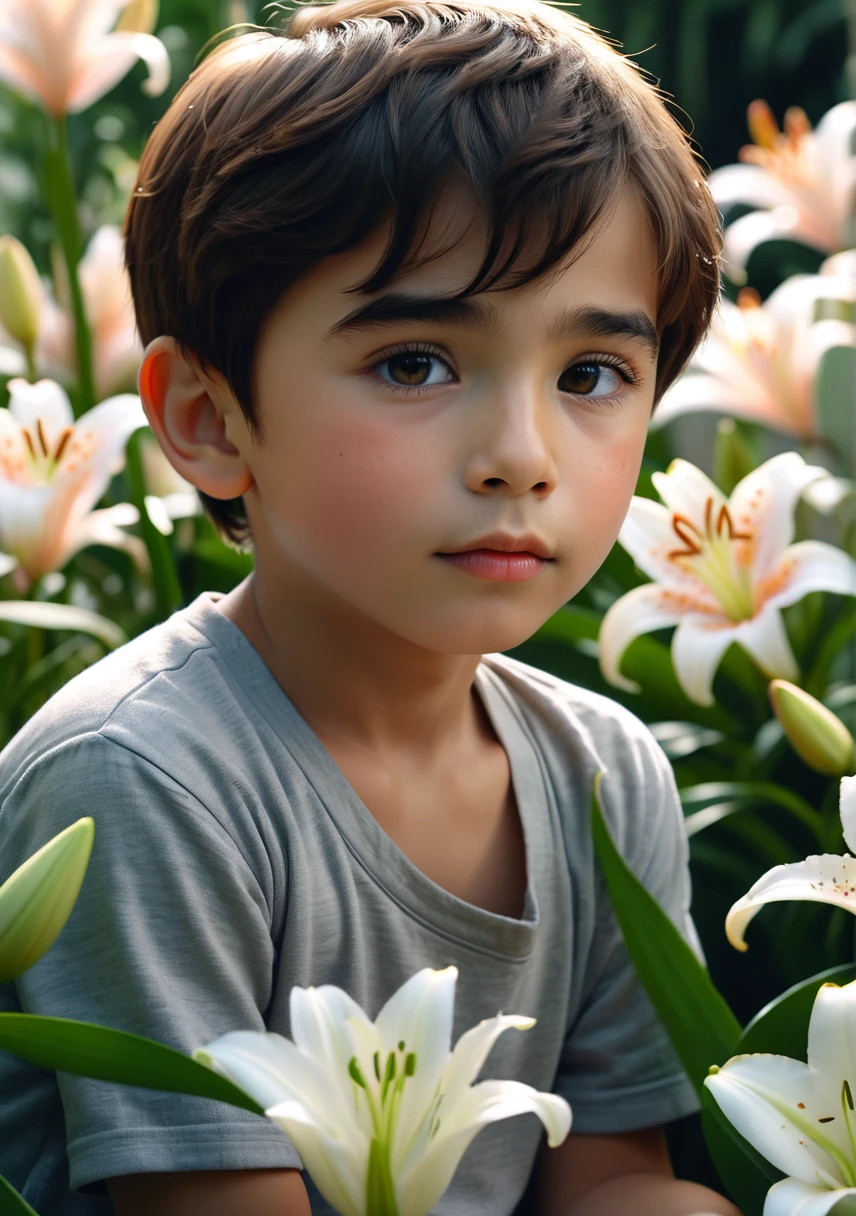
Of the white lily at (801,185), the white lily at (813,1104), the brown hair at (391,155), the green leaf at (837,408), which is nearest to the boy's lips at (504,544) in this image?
the brown hair at (391,155)

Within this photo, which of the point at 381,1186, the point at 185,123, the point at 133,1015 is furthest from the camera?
the point at 185,123

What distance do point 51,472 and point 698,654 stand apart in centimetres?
45

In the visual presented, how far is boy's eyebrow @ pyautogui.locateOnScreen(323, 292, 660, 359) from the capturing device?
2.02 feet

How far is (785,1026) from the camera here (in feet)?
2.23

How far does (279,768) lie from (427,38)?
34cm

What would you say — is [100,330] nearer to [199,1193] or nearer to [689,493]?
[689,493]

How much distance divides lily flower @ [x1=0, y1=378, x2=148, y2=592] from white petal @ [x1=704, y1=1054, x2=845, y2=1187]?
59 centimetres

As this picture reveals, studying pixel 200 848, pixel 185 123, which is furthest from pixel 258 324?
pixel 200 848

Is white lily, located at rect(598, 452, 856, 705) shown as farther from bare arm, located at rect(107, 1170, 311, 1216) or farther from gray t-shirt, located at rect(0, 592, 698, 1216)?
bare arm, located at rect(107, 1170, 311, 1216)

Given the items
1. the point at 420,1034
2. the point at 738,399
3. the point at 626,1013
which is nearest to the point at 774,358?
the point at 738,399

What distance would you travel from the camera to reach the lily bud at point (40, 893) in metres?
0.51

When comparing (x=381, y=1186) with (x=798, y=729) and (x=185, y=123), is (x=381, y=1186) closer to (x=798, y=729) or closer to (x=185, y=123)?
(x=798, y=729)

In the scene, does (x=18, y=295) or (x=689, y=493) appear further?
(x=18, y=295)

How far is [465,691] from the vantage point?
0.80 meters
